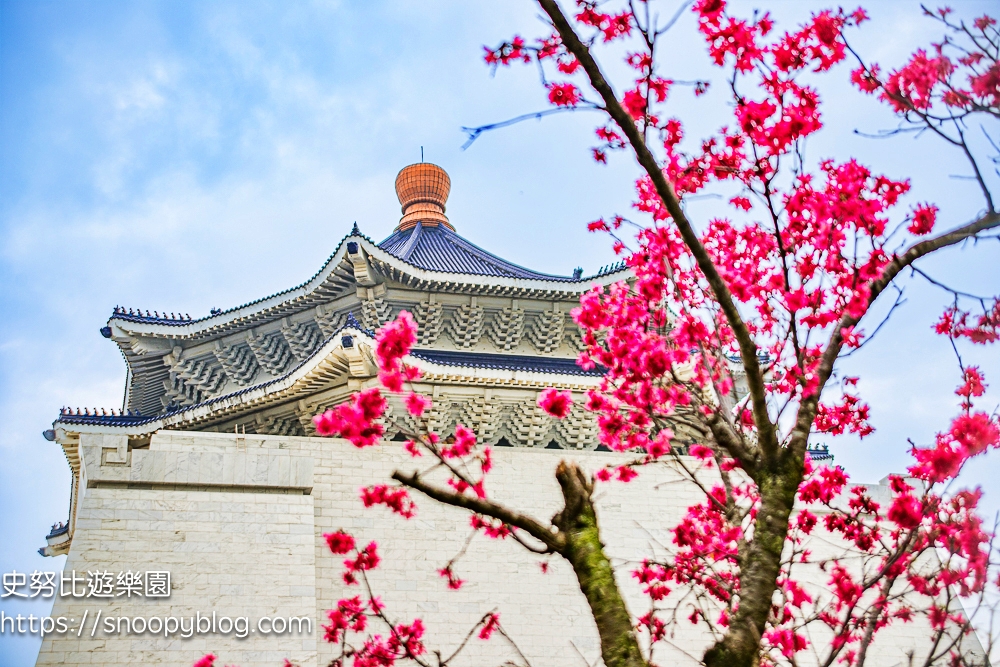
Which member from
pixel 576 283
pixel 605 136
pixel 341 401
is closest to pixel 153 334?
pixel 341 401

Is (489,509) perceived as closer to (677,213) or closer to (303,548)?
(677,213)

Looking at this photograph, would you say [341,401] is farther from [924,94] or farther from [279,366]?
[924,94]

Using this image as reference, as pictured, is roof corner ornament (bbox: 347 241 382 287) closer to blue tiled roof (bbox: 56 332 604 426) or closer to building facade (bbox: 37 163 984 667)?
building facade (bbox: 37 163 984 667)

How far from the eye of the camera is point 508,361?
12.9m

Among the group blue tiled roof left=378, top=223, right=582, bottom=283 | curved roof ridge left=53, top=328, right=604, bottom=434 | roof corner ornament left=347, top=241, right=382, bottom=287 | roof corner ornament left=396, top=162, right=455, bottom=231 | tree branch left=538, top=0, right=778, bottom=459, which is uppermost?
roof corner ornament left=396, top=162, right=455, bottom=231

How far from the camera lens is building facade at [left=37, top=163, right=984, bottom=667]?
941 cm

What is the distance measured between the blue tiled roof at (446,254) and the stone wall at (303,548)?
325 cm

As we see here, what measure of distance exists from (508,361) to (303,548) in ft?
13.7

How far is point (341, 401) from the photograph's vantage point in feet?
37.7

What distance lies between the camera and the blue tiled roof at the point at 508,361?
1197 centimetres

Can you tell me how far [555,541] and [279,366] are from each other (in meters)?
9.89

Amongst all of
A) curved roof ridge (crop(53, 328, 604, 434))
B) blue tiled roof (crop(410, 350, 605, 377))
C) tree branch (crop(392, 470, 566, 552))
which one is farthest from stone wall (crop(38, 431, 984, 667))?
tree branch (crop(392, 470, 566, 552))

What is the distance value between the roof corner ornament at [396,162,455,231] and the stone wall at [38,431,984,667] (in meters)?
6.15

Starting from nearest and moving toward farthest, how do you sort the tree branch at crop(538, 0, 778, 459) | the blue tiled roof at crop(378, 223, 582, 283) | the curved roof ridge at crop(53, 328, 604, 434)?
the tree branch at crop(538, 0, 778, 459) → the curved roof ridge at crop(53, 328, 604, 434) → the blue tiled roof at crop(378, 223, 582, 283)
